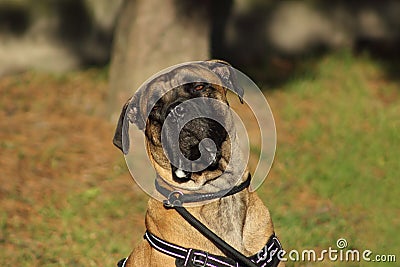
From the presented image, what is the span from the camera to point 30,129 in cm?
1033

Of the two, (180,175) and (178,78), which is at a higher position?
(178,78)

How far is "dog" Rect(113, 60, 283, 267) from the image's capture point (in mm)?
5055

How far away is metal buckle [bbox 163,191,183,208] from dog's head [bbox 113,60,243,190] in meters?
0.12

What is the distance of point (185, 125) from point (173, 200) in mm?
492

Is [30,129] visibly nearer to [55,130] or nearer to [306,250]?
[55,130]

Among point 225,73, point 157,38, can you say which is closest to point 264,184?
point 157,38

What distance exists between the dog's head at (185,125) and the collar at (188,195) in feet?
0.27

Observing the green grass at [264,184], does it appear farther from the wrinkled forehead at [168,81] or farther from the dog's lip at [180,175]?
the wrinkled forehead at [168,81]

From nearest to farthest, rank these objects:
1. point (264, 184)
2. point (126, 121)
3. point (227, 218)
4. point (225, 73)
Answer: point (227, 218), point (126, 121), point (225, 73), point (264, 184)

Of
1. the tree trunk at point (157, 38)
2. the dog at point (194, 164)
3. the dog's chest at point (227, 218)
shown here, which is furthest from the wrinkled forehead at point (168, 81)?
the tree trunk at point (157, 38)

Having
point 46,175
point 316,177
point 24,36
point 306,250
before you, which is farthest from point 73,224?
point 24,36

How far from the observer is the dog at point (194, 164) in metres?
5.05

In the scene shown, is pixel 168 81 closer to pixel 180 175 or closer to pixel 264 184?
pixel 180 175

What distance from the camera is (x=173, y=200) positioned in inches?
198
